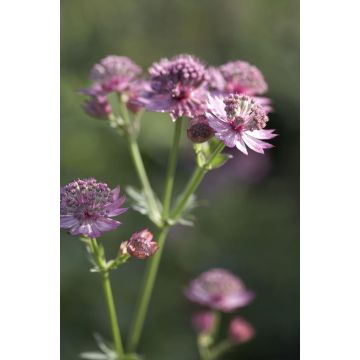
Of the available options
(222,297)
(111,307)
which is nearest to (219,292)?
(222,297)

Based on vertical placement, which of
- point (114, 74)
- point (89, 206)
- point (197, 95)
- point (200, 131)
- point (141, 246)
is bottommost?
point (141, 246)

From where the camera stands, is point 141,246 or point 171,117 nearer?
point 141,246

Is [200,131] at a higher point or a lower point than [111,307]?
higher

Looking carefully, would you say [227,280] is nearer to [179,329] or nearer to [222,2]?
[179,329]

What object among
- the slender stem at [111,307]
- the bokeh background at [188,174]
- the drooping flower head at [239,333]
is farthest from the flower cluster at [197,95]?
the drooping flower head at [239,333]

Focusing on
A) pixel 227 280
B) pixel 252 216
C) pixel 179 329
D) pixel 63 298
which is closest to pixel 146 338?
pixel 179 329

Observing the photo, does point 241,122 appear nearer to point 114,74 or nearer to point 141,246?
point 141,246

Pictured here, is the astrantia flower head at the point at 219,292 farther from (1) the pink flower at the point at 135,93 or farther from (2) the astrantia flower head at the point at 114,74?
(2) the astrantia flower head at the point at 114,74
